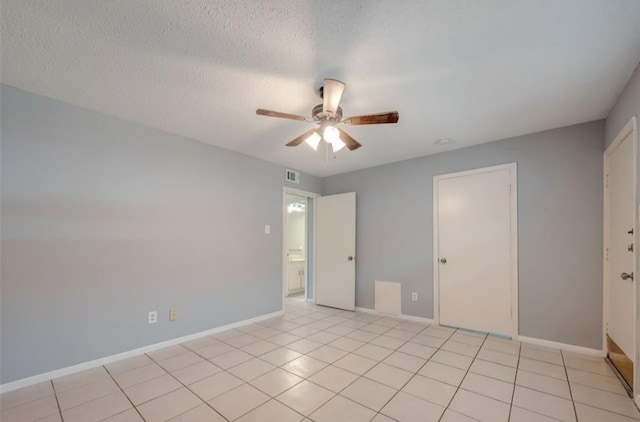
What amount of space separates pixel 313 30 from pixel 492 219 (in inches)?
120

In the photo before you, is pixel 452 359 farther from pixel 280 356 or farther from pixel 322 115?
pixel 322 115

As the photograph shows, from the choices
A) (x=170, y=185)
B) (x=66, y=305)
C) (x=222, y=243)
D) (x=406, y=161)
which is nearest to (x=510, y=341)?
(x=406, y=161)

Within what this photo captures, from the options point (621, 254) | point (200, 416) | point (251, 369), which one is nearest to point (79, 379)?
point (200, 416)

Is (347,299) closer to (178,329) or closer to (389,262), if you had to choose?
(389,262)

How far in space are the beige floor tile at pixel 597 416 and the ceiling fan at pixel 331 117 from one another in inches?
94.7

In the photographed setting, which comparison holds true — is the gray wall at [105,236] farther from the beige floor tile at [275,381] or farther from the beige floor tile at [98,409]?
the beige floor tile at [275,381]

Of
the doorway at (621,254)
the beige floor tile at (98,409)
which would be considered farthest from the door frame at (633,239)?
the beige floor tile at (98,409)

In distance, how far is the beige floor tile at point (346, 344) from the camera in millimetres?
2951

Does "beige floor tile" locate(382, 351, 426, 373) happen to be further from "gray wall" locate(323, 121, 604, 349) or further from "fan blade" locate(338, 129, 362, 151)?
"fan blade" locate(338, 129, 362, 151)

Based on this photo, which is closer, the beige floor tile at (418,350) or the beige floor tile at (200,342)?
the beige floor tile at (418,350)

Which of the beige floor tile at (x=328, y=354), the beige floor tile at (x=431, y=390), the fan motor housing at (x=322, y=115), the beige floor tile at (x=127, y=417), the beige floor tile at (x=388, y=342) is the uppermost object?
the fan motor housing at (x=322, y=115)

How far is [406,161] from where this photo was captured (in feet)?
13.6

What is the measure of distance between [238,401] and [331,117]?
230cm

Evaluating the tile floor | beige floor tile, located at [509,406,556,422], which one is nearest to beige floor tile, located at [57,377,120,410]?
the tile floor
